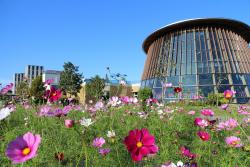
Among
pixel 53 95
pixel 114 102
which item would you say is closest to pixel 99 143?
pixel 53 95

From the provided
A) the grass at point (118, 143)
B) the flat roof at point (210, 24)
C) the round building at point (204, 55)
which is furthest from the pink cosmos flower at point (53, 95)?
the flat roof at point (210, 24)

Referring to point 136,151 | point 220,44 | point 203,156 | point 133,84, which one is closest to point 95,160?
point 203,156

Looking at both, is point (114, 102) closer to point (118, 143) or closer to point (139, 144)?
point (118, 143)

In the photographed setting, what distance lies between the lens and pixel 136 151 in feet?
3.85

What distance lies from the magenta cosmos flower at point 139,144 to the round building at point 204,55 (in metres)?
32.0

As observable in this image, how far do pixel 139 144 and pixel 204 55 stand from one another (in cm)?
3790

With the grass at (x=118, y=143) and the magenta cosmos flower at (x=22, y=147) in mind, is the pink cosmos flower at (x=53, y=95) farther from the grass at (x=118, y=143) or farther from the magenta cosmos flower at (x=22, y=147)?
the magenta cosmos flower at (x=22, y=147)

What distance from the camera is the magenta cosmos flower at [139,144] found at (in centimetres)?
117

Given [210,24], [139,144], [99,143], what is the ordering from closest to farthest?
[139,144]
[99,143]
[210,24]

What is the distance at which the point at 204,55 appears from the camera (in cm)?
3762

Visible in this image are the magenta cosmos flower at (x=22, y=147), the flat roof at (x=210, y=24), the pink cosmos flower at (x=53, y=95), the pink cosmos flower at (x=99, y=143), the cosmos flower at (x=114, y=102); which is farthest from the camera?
the flat roof at (x=210, y=24)

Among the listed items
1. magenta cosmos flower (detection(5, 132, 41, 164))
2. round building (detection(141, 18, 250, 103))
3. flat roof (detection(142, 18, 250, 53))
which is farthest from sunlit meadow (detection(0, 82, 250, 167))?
flat roof (detection(142, 18, 250, 53))

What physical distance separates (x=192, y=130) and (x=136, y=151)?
12.5ft

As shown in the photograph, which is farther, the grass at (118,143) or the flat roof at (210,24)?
the flat roof at (210,24)
